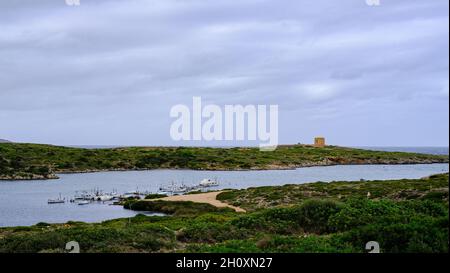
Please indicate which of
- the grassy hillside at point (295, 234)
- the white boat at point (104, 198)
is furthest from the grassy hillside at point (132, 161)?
the grassy hillside at point (295, 234)

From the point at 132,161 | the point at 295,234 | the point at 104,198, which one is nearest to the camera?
the point at 295,234

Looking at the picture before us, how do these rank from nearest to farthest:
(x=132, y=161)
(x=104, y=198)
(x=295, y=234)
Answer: (x=295, y=234), (x=104, y=198), (x=132, y=161)

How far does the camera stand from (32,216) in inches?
2434

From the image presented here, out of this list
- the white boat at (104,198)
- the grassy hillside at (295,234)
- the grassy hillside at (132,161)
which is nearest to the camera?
the grassy hillside at (295,234)

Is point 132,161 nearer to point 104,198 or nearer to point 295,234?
point 104,198

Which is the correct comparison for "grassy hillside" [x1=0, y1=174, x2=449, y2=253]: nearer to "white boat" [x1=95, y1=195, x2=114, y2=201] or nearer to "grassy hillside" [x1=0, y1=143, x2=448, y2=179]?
"white boat" [x1=95, y1=195, x2=114, y2=201]

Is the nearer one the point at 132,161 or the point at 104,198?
the point at 104,198

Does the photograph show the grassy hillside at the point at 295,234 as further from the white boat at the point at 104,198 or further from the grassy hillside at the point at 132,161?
the grassy hillside at the point at 132,161

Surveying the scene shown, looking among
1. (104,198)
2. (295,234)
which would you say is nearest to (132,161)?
(104,198)

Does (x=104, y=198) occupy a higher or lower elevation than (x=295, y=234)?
lower

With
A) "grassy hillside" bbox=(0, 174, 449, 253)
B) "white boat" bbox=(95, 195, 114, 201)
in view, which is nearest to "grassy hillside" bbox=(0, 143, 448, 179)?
"white boat" bbox=(95, 195, 114, 201)
